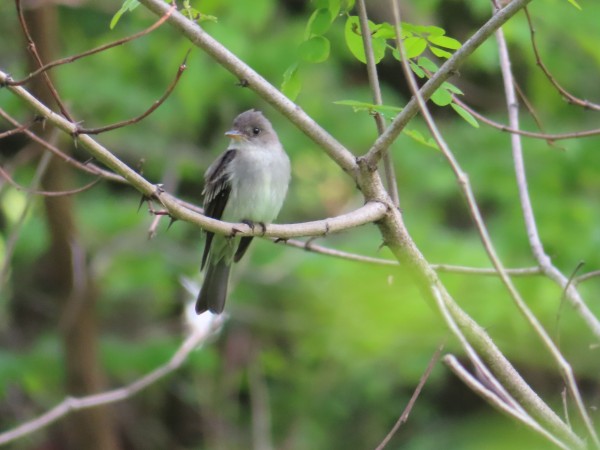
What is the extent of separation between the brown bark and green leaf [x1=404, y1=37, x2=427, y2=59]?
11.3ft

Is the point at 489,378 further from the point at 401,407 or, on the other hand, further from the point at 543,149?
the point at 401,407

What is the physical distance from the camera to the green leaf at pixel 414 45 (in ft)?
8.43

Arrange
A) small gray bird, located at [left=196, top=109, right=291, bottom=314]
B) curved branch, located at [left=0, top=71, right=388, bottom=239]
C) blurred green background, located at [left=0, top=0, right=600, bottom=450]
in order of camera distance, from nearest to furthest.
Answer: curved branch, located at [left=0, top=71, right=388, bottom=239] → small gray bird, located at [left=196, top=109, right=291, bottom=314] → blurred green background, located at [left=0, top=0, right=600, bottom=450]

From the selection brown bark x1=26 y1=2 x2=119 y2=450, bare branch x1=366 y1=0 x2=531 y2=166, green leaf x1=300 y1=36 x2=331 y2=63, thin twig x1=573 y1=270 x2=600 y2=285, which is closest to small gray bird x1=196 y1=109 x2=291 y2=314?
brown bark x1=26 y1=2 x2=119 y2=450

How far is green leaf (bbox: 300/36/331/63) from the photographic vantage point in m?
2.62

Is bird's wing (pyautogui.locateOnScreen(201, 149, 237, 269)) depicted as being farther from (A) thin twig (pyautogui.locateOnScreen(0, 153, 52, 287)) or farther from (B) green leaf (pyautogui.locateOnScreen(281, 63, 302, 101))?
(B) green leaf (pyautogui.locateOnScreen(281, 63, 302, 101))

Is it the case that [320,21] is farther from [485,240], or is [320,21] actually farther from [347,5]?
[485,240]

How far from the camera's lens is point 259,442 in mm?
6801

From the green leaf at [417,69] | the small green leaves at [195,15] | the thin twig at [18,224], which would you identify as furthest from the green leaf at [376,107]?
the thin twig at [18,224]

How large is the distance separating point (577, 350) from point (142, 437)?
14.1 feet

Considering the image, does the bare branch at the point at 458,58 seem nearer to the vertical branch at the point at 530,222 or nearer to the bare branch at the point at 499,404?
the bare branch at the point at 499,404

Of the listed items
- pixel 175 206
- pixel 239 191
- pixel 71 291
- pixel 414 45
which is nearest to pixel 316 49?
pixel 414 45

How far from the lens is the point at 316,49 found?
8.62 feet

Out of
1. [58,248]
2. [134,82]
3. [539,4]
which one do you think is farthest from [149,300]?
[539,4]
